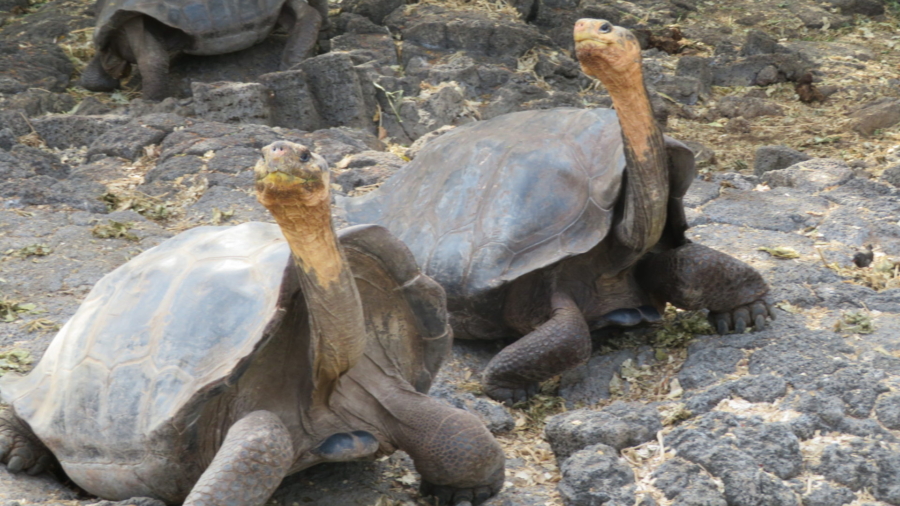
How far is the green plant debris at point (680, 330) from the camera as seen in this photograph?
145 inches

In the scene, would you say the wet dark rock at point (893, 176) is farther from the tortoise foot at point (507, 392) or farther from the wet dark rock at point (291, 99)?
the wet dark rock at point (291, 99)

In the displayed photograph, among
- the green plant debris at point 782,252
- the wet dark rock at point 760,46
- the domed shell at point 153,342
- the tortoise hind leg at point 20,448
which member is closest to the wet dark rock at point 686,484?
the domed shell at point 153,342

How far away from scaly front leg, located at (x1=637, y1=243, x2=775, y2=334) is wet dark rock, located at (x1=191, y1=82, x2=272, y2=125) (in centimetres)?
366

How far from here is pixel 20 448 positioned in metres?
2.66

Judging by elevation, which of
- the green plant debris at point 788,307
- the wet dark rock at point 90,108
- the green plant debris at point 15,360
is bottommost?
the wet dark rock at point 90,108

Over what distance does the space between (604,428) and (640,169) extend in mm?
934

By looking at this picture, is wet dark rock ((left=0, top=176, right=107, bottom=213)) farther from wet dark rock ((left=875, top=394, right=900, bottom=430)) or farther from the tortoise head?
wet dark rock ((left=875, top=394, right=900, bottom=430))

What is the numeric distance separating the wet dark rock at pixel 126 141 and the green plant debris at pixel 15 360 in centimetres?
271

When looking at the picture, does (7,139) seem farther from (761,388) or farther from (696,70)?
(696,70)

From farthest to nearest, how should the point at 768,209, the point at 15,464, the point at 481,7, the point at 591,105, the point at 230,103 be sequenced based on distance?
the point at 481,7
the point at 591,105
the point at 230,103
the point at 768,209
the point at 15,464

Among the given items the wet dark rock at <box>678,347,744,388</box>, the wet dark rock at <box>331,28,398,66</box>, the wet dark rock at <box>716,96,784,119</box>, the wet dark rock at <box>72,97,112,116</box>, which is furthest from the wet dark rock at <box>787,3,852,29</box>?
the wet dark rock at <box>678,347,744,388</box>

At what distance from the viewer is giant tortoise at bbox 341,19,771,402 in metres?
3.44

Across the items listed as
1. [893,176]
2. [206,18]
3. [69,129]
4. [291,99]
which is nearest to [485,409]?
[893,176]

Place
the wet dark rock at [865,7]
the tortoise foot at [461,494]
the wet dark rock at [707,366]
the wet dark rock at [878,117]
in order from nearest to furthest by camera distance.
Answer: the tortoise foot at [461,494]
the wet dark rock at [707,366]
the wet dark rock at [878,117]
the wet dark rock at [865,7]
